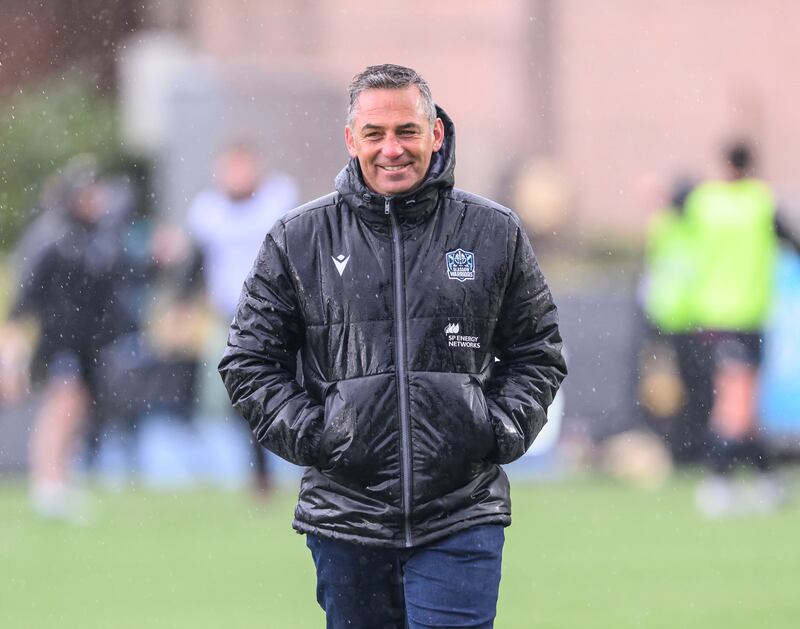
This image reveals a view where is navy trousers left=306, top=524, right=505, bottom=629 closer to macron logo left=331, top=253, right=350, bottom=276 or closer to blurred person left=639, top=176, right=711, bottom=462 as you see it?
macron logo left=331, top=253, right=350, bottom=276

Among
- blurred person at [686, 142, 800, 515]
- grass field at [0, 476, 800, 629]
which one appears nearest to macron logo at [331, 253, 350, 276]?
grass field at [0, 476, 800, 629]

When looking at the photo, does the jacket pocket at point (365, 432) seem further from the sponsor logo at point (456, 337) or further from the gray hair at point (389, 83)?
the gray hair at point (389, 83)

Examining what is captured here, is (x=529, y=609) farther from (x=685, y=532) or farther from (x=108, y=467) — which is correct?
(x=108, y=467)

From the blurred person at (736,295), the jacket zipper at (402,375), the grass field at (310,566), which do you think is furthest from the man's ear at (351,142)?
the blurred person at (736,295)

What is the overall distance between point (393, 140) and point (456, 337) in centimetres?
51

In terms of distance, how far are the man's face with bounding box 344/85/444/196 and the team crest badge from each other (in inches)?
7.7

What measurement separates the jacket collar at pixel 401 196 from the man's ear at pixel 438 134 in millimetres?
41

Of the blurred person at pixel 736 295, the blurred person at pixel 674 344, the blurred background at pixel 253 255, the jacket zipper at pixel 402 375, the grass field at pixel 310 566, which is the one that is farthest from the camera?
the blurred person at pixel 674 344

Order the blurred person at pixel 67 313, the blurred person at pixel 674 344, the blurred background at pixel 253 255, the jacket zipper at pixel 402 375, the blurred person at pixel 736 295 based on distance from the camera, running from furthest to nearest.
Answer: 1. the blurred person at pixel 674 344
2. the blurred person at pixel 67 313
3. the blurred person at pixel 736 295
4. the blurred background at pixel 253 255
5. the jacket zipper at pixel 402 375

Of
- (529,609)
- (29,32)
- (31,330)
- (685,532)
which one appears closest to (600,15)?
(29,32)

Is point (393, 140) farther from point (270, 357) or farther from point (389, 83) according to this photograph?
point (270, 357)

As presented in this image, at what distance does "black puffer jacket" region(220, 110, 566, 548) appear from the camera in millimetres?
4379

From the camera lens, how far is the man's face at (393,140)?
14.6 ft

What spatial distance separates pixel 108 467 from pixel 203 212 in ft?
11.0
